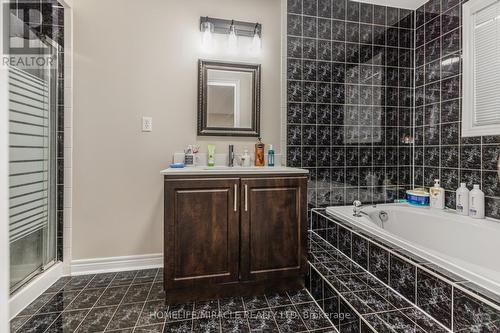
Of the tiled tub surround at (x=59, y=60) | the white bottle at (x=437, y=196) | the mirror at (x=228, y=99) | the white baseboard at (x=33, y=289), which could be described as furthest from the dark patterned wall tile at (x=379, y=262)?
the tiled tub surround at (x=59, y=60)

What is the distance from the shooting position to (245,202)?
5.47ft

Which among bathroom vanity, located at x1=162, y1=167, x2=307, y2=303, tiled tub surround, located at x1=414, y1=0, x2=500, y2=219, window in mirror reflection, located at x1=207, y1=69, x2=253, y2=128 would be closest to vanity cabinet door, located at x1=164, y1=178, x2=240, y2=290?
bathroom vanity, located at x1=162, y1=167, x2=307, y2=303

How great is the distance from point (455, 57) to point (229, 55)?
183 cm

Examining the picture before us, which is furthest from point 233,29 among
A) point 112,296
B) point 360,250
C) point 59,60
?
point 112,296

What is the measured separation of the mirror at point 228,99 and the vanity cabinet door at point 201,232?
0.66 m

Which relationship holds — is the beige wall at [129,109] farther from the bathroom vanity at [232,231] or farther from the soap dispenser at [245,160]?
the bathroom vanity at [232,231]

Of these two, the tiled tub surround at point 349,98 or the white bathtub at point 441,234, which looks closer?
the white bathtub at point 441,234

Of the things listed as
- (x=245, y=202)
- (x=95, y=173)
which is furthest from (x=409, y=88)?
(x=95, y=173)

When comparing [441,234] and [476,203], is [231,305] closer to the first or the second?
[441,234]

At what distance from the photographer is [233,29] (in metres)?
2.10

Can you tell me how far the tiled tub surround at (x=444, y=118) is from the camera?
182 centimetres

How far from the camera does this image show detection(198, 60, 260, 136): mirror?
210cm

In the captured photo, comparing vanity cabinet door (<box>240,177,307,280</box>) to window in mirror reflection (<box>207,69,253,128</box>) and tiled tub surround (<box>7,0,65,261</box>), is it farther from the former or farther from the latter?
tiled tub surround (<box>7,0,65,261</box>)

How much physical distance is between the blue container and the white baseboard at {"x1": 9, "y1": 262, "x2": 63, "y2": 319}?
9.72ft
